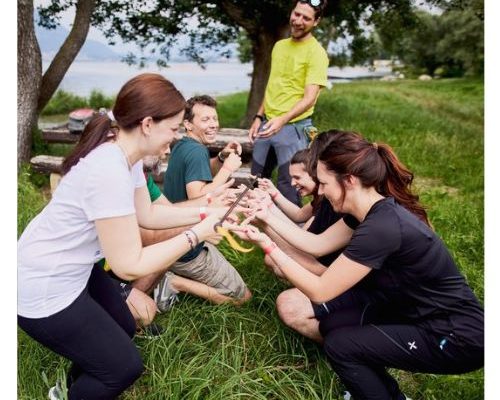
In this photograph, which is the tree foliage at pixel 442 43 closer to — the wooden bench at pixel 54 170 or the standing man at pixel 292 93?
the wooden bench at pixel 54 170

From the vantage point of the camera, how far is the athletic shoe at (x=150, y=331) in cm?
269

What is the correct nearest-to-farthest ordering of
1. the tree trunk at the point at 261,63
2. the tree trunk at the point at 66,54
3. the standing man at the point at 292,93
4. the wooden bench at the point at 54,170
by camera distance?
the standing man at the point at 292,93 < the wooden bench at the point at 54,170 < the tree trunk at the point at 66,54 < the tree trunk at the point at 261,63

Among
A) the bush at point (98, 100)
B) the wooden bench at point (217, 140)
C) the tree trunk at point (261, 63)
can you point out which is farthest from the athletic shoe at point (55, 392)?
the bush at point (98, 100)

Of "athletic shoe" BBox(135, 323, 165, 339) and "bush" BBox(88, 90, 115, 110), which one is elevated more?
"bush" BBox(88, 90, 115, 110)

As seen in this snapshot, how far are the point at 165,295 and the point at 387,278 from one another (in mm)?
1297

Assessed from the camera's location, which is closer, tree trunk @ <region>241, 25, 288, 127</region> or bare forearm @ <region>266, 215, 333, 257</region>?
bare forearm @ <region>266, 215, 333, 257</region>

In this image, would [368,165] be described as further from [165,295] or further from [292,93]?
[292,93]

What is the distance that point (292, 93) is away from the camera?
13.6 ft

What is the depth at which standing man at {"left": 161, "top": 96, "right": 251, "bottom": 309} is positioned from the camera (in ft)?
9.90

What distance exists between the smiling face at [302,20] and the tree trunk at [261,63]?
461cm

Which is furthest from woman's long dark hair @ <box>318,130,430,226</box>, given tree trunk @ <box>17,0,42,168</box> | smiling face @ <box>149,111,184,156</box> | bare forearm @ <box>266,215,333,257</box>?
tree trunk @ <box>17,0,42,168</box>

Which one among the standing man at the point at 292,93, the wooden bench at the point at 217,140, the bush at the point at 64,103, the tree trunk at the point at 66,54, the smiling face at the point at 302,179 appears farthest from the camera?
the bush at the point at 64,103

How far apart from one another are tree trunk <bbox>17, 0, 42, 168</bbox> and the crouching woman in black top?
4.13 meters

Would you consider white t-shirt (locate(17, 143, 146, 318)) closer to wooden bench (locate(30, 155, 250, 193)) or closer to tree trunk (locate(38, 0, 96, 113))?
wooden bench (locate(30, 155, 250, 193))
